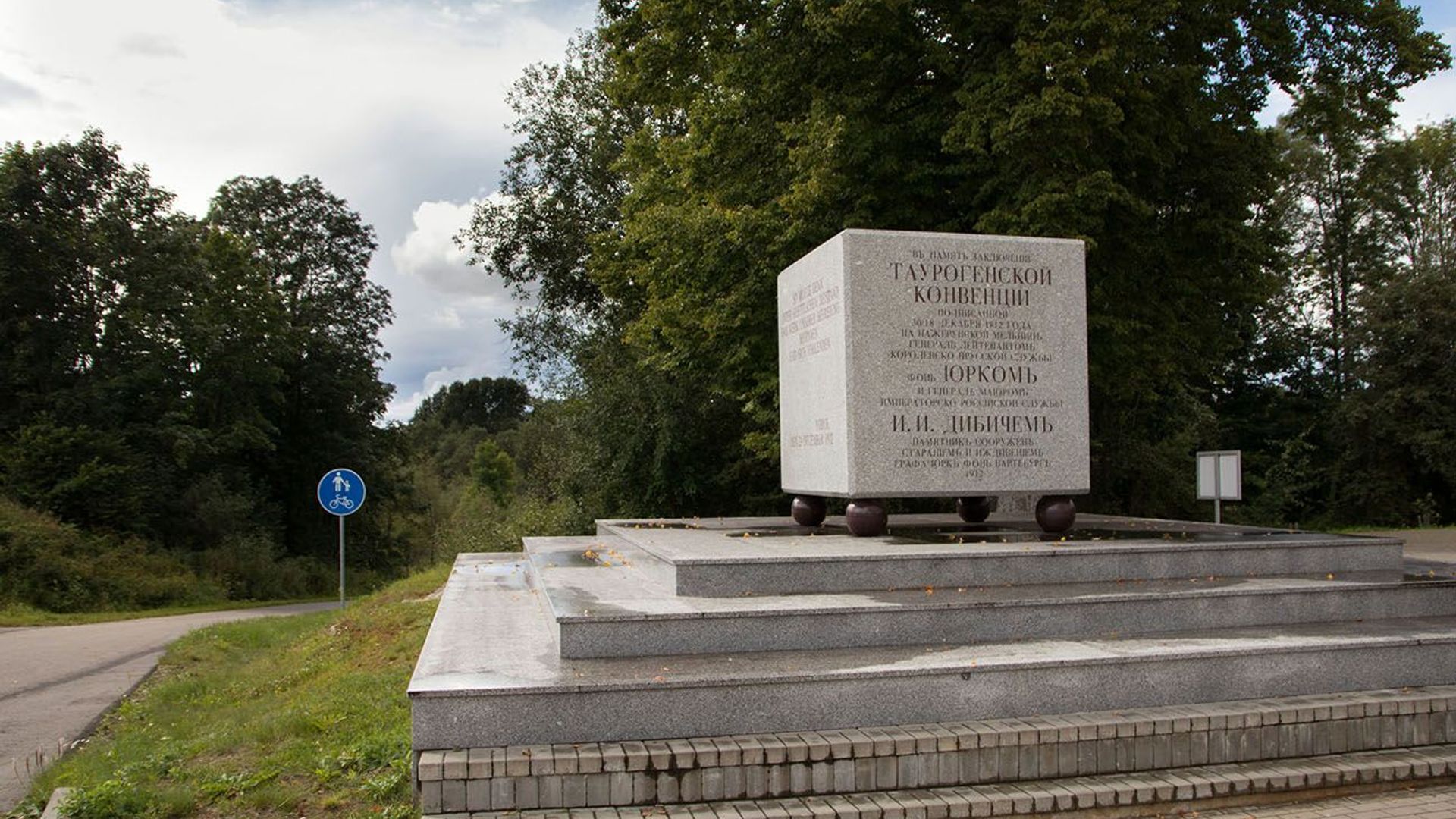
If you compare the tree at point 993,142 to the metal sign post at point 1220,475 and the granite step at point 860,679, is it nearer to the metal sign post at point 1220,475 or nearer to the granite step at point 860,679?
the metal sign post at point 1220,475

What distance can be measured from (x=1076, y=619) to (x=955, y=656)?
3.81ft

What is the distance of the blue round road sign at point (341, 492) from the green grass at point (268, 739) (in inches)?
134

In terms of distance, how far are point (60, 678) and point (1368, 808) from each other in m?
12.4

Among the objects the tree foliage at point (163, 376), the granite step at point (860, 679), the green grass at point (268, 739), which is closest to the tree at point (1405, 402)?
the granite step at point (860, 679)

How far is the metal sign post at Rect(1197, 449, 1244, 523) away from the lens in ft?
50.5

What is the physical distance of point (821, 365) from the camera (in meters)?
9.20

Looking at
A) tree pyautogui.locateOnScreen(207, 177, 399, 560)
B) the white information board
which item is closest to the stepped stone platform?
the white information board

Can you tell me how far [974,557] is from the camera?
23.8 ft

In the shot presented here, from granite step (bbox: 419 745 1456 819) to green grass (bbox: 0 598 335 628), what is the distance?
17320 mm

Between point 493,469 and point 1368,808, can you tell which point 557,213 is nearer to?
point 1368,808

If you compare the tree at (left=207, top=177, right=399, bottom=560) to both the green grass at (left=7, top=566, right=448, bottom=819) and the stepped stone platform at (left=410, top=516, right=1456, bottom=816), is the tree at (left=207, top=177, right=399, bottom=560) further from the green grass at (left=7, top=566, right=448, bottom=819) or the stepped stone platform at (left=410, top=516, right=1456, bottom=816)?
the stepped stone platform at (left=410, top=516, right=1456, bottom=816)

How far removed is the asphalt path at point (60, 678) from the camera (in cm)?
804

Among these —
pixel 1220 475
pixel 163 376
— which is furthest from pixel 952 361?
pixel 163 376

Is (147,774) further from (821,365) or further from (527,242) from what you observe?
(527,242)
